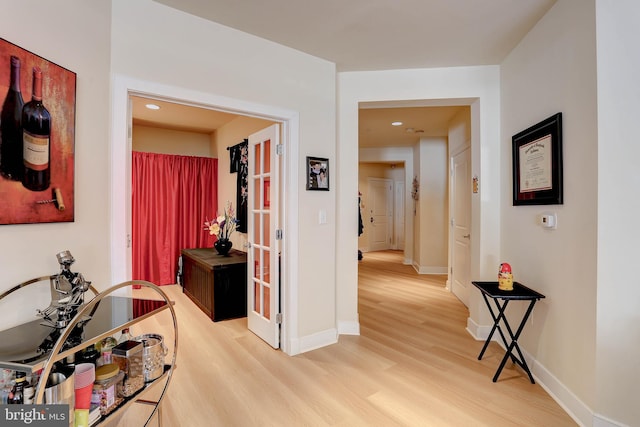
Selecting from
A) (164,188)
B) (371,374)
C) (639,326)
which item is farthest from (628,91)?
(164,188)

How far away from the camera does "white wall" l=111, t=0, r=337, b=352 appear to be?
6.14 feet

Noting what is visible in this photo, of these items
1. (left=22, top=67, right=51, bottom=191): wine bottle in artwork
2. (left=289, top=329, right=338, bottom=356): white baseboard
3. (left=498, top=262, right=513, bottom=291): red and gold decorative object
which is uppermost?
(left=22, top=67, right=51, bottom=191): wine bottle in artwork

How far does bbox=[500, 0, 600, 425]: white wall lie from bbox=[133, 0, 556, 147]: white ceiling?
0.25 m

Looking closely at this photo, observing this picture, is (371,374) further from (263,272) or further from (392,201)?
(392,201)

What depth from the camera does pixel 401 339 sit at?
2902 millimetres

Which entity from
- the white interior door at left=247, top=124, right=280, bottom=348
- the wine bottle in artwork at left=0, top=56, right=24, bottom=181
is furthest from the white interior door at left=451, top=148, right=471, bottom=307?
the wine bottle in artwork at left=0, top=56, right=24, bottom=181

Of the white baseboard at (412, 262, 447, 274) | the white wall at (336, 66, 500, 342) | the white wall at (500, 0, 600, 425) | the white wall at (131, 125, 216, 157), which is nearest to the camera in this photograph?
the white wall at (500, 0, 600, 425)

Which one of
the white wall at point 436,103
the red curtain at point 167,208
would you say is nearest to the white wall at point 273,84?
the white wall at point 436,103

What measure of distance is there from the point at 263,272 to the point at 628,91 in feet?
9.07

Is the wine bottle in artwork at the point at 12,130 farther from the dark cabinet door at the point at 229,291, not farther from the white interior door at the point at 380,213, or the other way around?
the white interior door at the point at 380,213

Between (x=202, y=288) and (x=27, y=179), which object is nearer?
(x=27, y=179)

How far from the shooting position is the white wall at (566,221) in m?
1.71

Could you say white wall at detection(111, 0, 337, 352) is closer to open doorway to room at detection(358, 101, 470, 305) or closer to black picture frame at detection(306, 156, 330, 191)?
black picture frame at detection(306, 156, 330, 191)

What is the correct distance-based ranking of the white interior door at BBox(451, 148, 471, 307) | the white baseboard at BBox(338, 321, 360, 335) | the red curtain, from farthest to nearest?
the red curtain < the white interior door at BBox(451, 148, 471, 307) < the white baseboard at BBox(338, 321, 360, 335)
